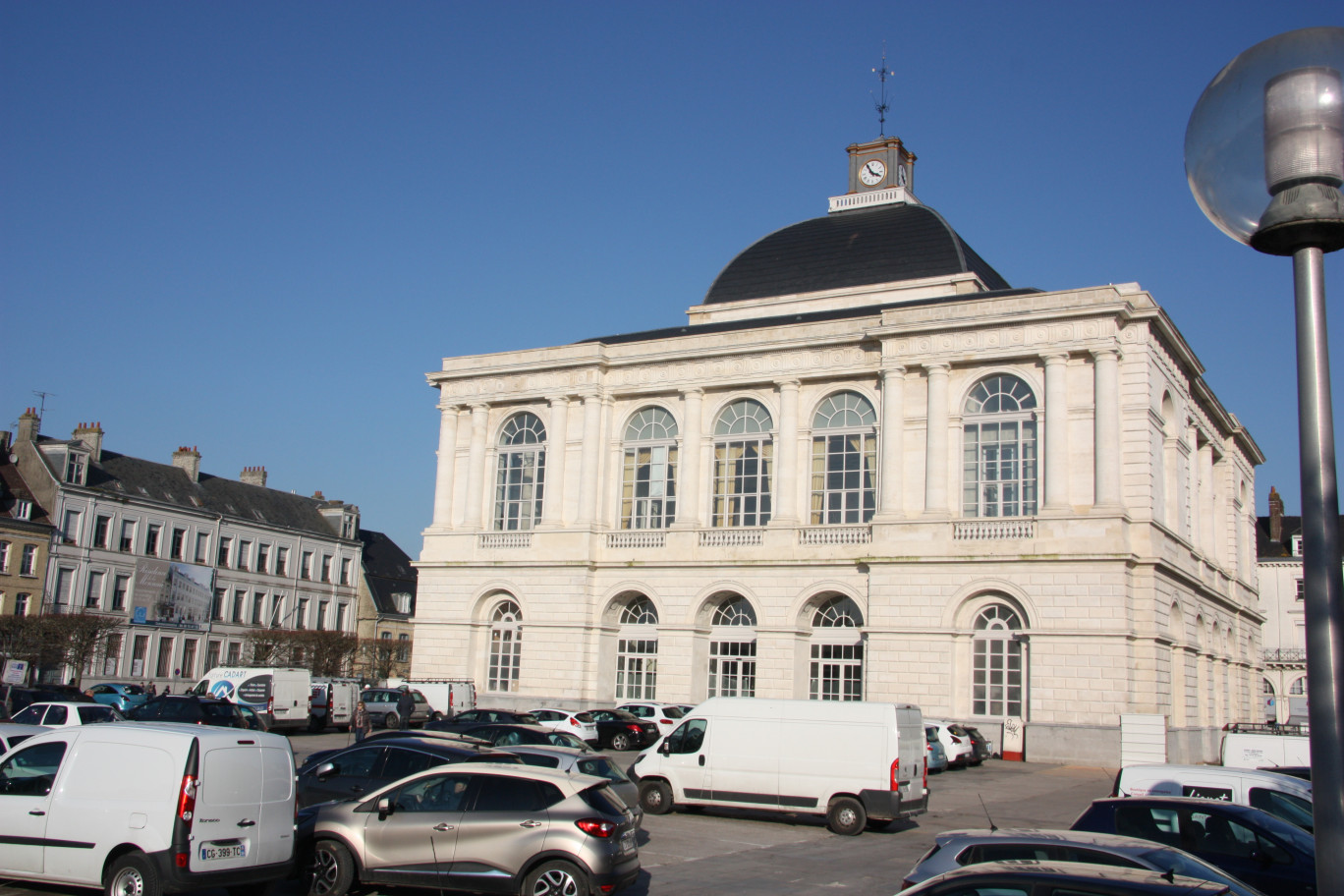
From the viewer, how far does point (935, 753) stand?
97.3ft

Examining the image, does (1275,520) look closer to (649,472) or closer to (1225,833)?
(649,472)

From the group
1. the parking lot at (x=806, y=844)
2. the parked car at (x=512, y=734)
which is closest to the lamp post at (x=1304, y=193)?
the parking lot at (x=806, y=844)

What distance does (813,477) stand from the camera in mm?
41000

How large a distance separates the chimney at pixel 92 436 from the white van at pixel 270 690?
26201 mm

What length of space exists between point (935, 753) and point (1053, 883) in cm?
2449

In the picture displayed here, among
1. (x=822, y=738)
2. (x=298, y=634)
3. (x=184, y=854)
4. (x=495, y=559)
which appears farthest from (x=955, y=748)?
(x=298, y=634)

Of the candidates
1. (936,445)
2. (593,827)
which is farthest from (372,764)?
(936,445)

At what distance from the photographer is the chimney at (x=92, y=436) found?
60.3m

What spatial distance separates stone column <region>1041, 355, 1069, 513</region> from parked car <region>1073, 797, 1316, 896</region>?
2403 cm

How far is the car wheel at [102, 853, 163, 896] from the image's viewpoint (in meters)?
11.1

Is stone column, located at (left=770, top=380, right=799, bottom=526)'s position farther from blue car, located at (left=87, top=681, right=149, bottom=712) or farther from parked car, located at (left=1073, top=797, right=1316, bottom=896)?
parked car, located at (left=1073, top=797, right=1316, bottom=896)

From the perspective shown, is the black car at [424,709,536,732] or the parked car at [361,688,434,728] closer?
the black car at [424,709,536,732]

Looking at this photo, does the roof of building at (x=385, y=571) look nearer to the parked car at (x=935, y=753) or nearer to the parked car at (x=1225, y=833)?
the parked car at (x=935, y=753)

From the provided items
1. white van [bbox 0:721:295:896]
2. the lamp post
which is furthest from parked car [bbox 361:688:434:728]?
the lamp post
